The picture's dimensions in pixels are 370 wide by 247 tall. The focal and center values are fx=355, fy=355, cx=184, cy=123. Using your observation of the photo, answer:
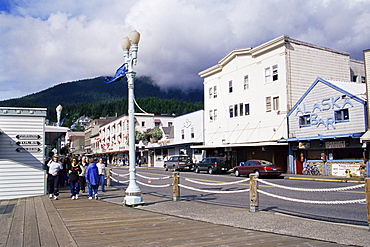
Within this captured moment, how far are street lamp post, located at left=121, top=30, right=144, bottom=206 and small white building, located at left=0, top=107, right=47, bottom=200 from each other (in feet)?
19.6

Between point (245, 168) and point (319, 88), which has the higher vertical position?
point (319, 88)

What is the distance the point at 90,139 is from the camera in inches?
4459

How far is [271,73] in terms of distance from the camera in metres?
33.5

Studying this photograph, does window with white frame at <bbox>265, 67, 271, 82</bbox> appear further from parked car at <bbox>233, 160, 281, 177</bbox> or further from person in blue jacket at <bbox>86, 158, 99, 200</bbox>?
person in blue jacket at <bbox>86, 158, 99, 200</bbox>

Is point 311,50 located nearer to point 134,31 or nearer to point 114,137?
point 134,31

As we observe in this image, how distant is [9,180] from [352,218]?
13.2 m

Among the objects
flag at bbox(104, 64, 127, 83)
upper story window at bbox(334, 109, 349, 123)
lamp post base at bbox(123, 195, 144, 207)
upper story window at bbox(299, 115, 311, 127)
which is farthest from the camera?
upper story window at bbox(299, 115, 311, 127)

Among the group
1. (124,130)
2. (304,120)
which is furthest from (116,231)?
(124,130)

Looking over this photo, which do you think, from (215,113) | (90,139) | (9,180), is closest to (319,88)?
(215,113)

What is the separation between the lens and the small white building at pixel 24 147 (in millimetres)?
15461

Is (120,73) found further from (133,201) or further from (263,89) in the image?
(263,89)

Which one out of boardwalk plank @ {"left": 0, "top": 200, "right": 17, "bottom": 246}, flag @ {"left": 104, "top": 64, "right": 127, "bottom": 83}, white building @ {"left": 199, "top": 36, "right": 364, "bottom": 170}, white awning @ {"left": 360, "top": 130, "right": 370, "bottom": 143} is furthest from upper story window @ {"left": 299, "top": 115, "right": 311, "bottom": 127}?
boardwalk plank @ {"left": 0, "top": 200, "right": 17, "bottom": 246}

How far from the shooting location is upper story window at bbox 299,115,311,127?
28906 mm

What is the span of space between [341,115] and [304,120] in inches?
145
